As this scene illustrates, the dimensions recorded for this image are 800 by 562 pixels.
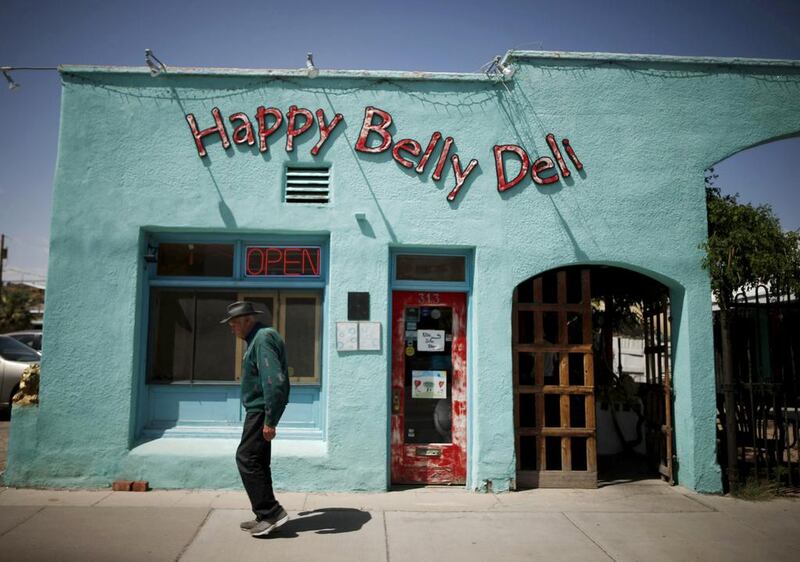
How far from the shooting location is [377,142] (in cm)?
745

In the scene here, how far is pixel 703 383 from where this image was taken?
7.28 meters

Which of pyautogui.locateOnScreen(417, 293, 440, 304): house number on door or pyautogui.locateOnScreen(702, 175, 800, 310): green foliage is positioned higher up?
pyautogui.locateOnScreen(702, 175, 800, 310): green foliage

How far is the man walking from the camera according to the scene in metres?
5.32

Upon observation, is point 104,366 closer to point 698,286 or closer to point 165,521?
point 165,521

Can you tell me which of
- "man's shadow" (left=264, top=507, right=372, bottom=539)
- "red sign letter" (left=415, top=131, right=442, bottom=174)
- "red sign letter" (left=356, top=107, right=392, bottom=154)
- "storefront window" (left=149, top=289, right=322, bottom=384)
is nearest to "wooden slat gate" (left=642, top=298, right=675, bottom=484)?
"red sign letter" (left=415, top=131, right=442, bottom=174)

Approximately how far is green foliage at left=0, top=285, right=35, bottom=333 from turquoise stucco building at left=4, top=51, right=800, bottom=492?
28.7 m

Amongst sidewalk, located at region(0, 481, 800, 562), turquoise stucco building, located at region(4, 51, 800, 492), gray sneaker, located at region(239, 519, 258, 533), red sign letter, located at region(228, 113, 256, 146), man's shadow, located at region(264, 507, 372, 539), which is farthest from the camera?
red sign letter, located at region(228, 113, 256, 146)

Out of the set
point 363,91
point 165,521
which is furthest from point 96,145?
point 165,521

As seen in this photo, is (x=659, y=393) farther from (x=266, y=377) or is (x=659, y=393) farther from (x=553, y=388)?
(x=266, y=377)

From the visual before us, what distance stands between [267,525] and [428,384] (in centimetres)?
275

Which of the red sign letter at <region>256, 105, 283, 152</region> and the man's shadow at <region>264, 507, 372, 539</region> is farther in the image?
the red sign letter at <region>256, 105, 283, 152</region>

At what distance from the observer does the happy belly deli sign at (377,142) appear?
736 cm

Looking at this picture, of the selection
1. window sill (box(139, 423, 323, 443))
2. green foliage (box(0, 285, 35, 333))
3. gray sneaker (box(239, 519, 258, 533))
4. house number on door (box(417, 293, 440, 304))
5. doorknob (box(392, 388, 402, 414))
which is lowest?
gray sneaker (box(239, 519, 258, 533))

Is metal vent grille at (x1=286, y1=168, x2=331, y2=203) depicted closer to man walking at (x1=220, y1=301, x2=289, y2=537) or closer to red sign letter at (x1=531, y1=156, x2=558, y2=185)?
man walking at (x1=220, y1=301, x2=289, y2=537)
